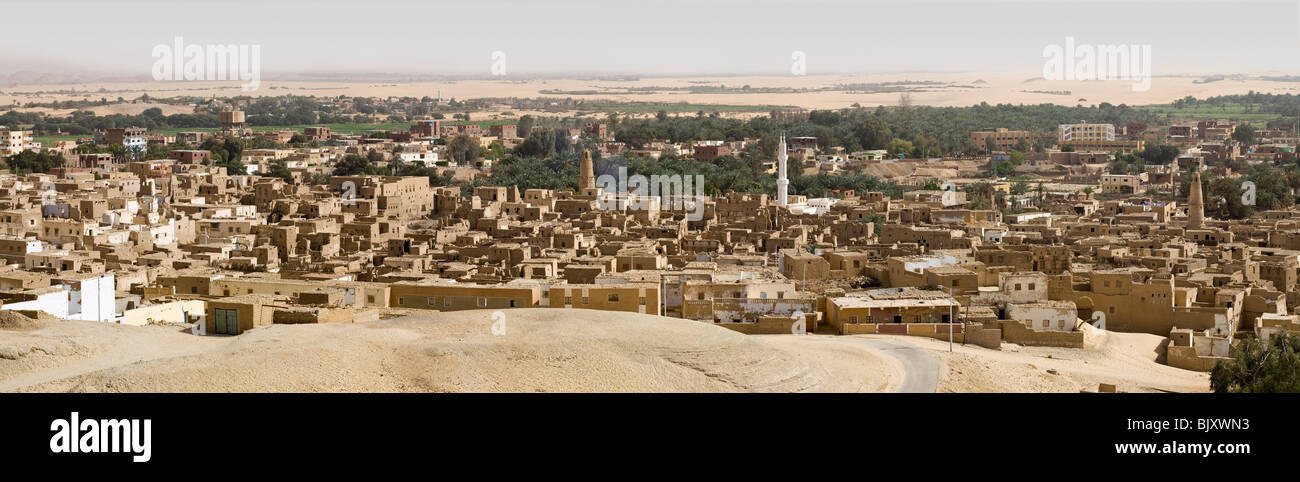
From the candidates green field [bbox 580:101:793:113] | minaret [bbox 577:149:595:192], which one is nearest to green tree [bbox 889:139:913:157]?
minaret [bbox 577:149:595:192]

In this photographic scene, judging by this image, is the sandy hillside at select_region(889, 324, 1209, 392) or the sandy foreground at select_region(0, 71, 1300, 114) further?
the sandy foreground at select_region(0, 71, 1300, 114)

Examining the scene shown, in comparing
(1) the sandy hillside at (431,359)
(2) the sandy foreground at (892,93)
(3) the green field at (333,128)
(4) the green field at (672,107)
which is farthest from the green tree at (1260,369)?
(2) the sandy foreground at (892,93)

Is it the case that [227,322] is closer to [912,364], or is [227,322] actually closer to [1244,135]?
[912,364]

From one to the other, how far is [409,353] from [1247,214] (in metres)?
28.1

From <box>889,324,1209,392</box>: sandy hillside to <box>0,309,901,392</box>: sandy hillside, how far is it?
107 centimetres

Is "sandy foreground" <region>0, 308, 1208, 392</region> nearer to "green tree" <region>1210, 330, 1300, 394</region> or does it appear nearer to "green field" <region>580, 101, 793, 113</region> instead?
"green tree" <region>1210, 330, 1300, 394</region>

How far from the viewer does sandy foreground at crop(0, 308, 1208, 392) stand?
31.7 feet

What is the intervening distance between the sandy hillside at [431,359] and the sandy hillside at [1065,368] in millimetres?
1073

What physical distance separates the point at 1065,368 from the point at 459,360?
6.84m

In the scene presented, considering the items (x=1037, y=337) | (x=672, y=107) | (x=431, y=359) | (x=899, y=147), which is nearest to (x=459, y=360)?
(x=431, y=359)

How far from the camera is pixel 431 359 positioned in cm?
1030

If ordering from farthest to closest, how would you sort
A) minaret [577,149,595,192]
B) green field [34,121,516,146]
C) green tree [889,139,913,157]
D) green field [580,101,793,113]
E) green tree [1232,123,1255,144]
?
green field [580,101,793,113], green field [34,121,516,146], green tree [1232,123,1255,144], green tree [889,139,913,157], minaret [577,149,595,192]

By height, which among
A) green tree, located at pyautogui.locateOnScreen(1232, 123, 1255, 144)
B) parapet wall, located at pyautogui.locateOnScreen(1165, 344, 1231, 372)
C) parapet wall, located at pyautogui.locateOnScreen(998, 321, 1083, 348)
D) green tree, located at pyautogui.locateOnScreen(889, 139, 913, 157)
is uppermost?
green tree, located at pyautogui.locateOnScreen(1232, 123, 1255, 144)
